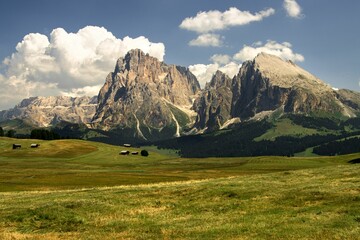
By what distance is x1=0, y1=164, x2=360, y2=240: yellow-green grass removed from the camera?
2956 cm

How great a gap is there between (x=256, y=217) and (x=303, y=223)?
4.57 m

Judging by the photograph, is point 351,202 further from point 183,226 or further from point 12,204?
point 12,204

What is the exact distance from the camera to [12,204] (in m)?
47.5

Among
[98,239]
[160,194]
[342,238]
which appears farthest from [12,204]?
[342,238]

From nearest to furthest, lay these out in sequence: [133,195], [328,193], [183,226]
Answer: [183,226], [328,193], [133,195]

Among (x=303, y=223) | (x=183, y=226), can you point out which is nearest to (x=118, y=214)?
(x=183, y=226)

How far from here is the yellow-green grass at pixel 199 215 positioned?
29562mm

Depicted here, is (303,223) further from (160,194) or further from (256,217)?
(160,194)

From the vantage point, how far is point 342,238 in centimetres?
2589

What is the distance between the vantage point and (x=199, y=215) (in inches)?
1469

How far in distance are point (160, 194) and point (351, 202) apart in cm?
2339

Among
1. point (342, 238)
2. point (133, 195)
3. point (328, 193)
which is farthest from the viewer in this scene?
point (133, 195)

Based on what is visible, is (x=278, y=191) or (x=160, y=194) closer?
(x=278, y=191)

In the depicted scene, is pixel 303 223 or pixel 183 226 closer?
pixel 303 223
